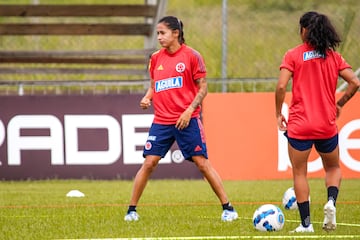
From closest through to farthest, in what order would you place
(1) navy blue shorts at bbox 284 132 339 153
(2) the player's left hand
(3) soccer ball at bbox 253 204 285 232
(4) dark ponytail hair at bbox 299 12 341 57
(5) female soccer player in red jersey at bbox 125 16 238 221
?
1. (4) dark ponytail hair at bbox 299 12 341 57
2. (1) navy blue shorts at bbox 284 132 339 153
3. (3) soccer ball at bbox 253 204 285 232
4. (2) the player's left hand
5. (5) female soccer player in red jersey at bbox 125 16 238 221

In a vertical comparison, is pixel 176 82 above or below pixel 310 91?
below

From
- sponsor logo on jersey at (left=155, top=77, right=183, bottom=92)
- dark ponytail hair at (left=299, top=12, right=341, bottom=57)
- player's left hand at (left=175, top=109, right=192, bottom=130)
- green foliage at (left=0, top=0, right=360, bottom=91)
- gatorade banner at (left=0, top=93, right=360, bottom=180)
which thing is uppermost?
dark ponytail hair at (left=299, top=12, right=341, bottom=57)

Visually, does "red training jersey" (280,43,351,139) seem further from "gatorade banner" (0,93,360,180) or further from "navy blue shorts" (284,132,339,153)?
"gatorade banner" (0,93,360,180)

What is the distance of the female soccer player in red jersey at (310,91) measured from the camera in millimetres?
8648

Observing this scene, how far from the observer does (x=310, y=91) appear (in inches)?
341

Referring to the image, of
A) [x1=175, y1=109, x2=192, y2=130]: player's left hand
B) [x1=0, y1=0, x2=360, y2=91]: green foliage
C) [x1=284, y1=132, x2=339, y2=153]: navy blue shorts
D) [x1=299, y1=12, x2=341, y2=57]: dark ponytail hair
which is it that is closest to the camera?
[x1=299, y1=12, x2=341, y2=57]: dark ponytail hair

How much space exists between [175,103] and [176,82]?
0.21 meters

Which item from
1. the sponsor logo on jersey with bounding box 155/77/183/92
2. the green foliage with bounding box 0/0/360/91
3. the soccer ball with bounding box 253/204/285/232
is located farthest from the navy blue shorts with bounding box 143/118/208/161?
the green foliage with bounding box 0/0/360/91

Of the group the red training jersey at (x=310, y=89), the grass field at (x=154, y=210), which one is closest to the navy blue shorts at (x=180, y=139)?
the grass field at (x=154, y=210)

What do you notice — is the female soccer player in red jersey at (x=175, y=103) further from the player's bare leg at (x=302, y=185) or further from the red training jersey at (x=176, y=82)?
the player's bare leg at (x=302, y=185)

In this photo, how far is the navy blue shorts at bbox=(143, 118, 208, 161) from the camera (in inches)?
397

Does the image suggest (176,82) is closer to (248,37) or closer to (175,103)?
(175,103)

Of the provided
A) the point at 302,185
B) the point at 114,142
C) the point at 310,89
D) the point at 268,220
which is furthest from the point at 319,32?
the point at 114,142

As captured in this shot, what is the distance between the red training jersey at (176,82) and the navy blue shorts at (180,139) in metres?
0.08
